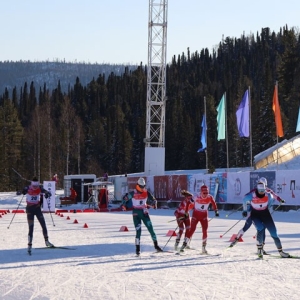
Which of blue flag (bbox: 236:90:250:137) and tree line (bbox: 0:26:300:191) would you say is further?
tree line (bbox: 0:26:300:191)

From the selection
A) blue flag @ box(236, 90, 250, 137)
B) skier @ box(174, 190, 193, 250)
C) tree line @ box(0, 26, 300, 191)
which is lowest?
skier @ box(174, 190, 193, 250)

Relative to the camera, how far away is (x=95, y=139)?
125188mm

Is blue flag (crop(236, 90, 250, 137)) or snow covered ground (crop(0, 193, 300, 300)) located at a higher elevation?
blue flag (crop(236, 90, 250, 137))

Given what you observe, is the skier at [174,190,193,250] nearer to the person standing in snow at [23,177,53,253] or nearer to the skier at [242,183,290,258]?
the skier at [242,183,290,258]

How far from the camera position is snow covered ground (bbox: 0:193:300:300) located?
9.77 metres

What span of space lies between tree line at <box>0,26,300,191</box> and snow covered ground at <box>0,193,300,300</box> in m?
48.2

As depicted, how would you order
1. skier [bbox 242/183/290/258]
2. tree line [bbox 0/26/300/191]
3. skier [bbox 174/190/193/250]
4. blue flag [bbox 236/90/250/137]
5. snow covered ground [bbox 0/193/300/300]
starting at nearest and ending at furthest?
snow covered ground [bbox 0/193/300/300] < skier [bbox 242/183/290/258] < skier [bbox 174/190/193/250] < blue flag [bbox 236/90/250/137] < tree line [bbox 0/26/300/191]

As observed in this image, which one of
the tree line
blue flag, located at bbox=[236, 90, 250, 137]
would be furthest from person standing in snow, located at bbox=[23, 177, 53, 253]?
the tree line

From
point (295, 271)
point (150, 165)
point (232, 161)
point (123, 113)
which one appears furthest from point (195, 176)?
point (123, 113)

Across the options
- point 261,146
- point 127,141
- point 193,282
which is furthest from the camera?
point 127,141

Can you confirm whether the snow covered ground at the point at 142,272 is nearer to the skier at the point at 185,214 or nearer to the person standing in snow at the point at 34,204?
the skier at the point at 185,214

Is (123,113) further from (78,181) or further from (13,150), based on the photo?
(78,181)

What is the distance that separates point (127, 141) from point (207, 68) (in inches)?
2163

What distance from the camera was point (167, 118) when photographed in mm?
123875
